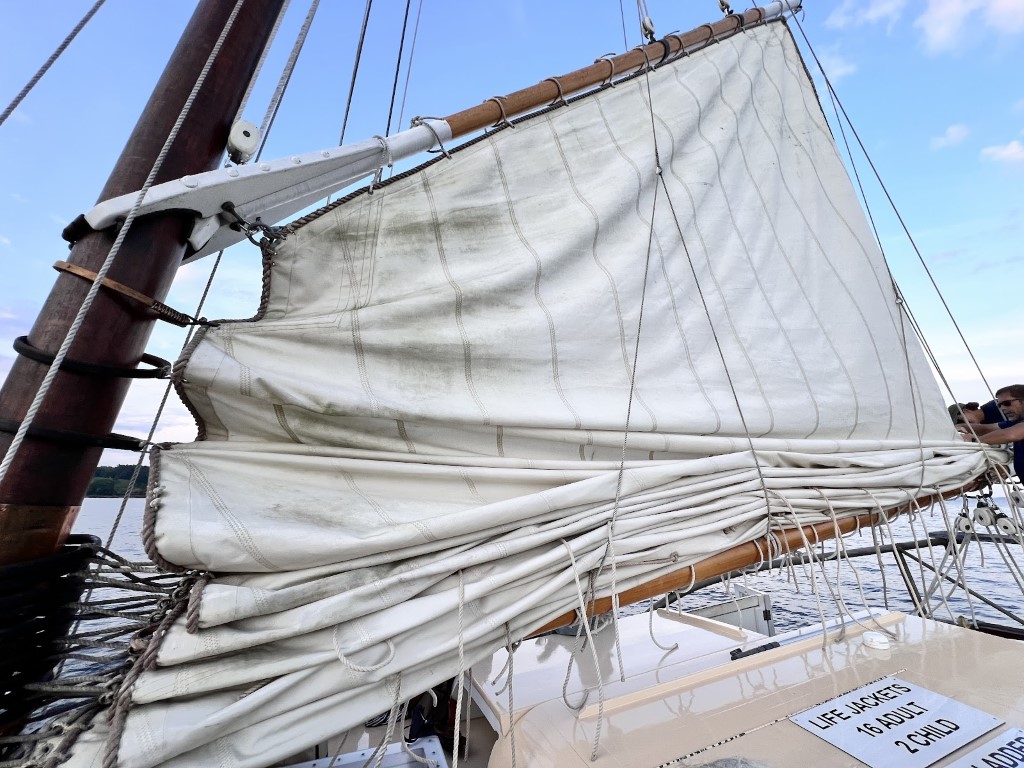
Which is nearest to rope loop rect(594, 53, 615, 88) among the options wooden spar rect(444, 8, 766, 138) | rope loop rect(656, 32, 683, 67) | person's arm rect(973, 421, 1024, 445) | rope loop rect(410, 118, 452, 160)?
wooden spar rect(444, 8, 766, 138)

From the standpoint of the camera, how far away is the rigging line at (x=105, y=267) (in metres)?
1.02

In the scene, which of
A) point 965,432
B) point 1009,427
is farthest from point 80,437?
point 965,432

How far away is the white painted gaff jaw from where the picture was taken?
1.30 m

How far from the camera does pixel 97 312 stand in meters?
1.23

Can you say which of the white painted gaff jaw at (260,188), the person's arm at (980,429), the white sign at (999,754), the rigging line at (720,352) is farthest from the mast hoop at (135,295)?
the person's arm at (980,429)

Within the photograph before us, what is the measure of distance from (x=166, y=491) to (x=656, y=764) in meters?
1.42

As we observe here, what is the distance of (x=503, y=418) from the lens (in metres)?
1.50

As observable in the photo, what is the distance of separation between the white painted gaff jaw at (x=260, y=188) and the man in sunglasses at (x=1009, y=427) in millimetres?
2922

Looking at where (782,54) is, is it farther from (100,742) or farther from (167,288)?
(100,742)

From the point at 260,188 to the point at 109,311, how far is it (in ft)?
1.62

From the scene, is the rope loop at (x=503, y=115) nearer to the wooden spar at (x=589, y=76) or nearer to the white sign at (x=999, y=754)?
the wooden spar at (x=589, y=76)

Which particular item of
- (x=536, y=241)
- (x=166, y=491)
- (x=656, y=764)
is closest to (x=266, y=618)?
(x=166, y=491)

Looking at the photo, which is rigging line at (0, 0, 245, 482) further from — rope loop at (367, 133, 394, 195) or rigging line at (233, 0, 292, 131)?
rope loop at (367, 133, 394, 195)

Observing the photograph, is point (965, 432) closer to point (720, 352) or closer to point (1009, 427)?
point (1009, 427)
